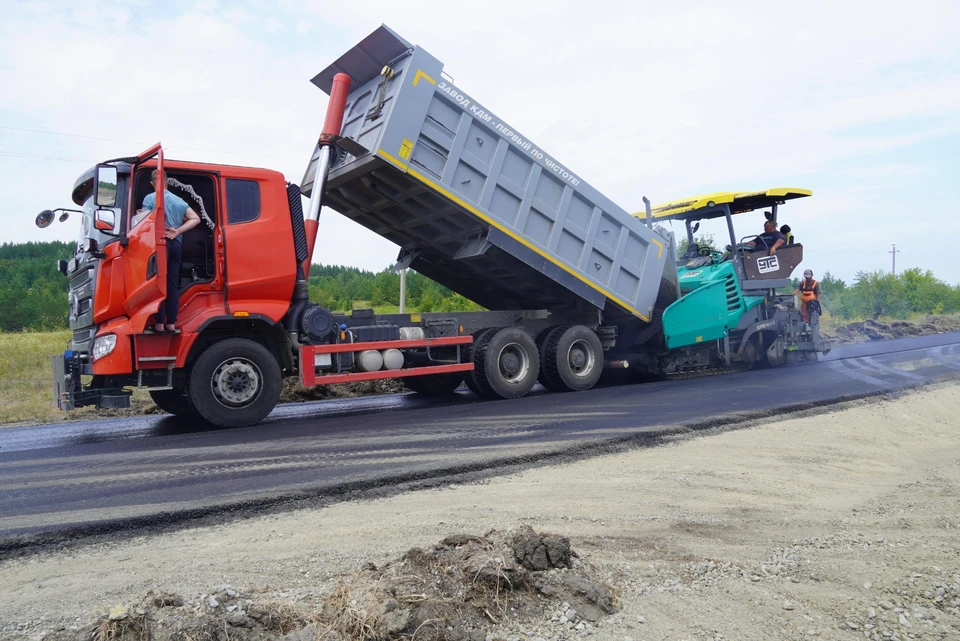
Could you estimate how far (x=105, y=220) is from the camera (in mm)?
6582

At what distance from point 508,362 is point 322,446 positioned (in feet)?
12.4

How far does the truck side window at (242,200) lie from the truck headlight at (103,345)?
1553 mm

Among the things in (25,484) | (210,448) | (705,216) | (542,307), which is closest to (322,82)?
(542,307)

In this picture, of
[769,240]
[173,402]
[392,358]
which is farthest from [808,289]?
[173,402]

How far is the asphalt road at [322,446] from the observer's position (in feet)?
14.4

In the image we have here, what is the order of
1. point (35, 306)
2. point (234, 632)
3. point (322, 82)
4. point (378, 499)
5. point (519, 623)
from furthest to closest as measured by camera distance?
point (35, 306), point (322, 82), point (378, 499), point (519, 623), point (234, 632)

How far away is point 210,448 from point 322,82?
4.81 metres

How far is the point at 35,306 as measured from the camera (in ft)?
101

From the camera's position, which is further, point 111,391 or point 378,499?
point 111,391

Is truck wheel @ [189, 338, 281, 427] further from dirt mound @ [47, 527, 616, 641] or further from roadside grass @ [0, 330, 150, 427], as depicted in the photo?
dirt mound @ [47, 527, 616, 641]

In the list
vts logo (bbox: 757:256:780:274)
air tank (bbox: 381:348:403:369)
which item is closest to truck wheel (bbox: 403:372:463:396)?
air tank (bbox: 381:348:403:369)

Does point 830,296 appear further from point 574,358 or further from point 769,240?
point 574,358

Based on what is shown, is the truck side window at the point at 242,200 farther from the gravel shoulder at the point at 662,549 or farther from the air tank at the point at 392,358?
the gravel shoulder at the point at 662,549

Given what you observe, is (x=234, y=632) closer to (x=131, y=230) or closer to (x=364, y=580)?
(x=364, y=580)
